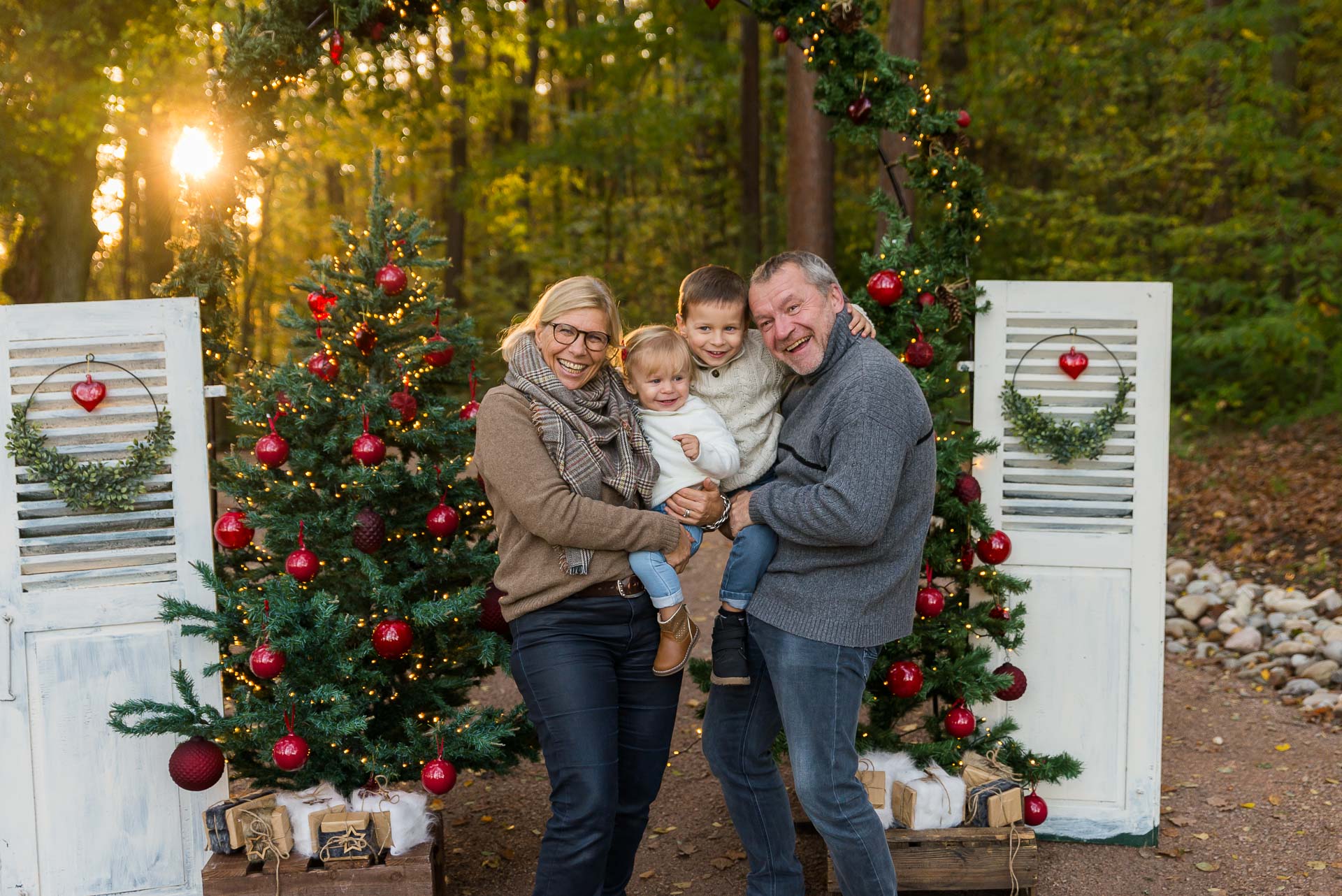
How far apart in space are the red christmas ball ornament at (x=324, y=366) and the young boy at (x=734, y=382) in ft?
4.66

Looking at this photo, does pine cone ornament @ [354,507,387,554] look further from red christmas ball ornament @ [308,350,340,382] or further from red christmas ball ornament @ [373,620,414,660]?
red christmas ball ornament @ [308,350,340,382]

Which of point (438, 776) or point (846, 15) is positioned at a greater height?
point (846, 15)

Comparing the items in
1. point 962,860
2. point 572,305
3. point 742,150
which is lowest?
point 962,860

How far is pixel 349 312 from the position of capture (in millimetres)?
4059

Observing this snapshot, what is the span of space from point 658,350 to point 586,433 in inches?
14.6

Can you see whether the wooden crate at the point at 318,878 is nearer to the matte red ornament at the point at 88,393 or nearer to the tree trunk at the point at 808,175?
the matte red ornament at the point at 88,393

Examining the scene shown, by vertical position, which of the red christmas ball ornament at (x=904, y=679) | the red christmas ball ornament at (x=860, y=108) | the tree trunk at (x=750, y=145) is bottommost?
the red christmas ball ornament at (x=904, y=679)

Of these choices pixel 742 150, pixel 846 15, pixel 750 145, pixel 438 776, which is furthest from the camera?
pixel 742 150

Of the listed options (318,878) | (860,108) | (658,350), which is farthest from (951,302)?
(318,878)

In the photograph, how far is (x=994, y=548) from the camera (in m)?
4.01

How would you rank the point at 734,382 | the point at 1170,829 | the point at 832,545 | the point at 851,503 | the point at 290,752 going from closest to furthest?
the point at 851,503, the point at 832,545, the point at 734,382, the point at 290,752, the point at 1170,829

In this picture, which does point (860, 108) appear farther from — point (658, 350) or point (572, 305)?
point (572, 305)

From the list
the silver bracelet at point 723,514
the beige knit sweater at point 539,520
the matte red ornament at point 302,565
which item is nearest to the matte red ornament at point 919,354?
the silver bracelet at point 723,514

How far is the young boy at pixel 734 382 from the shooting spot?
129 inches
